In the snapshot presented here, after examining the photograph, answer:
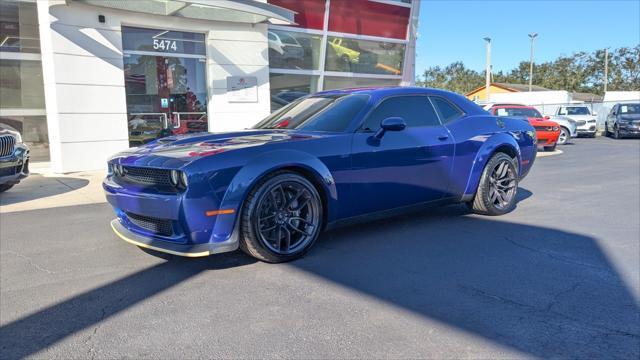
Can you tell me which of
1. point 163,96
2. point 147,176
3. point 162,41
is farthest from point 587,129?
point 147,176

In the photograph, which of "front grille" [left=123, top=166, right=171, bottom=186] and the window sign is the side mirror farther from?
the window sign

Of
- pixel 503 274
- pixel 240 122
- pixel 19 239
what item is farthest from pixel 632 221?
pixel 240 122

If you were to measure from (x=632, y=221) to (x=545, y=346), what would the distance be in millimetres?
3779

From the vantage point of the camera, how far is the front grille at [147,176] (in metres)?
3.69

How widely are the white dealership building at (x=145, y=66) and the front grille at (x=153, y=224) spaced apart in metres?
7.05

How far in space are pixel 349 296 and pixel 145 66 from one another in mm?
9650

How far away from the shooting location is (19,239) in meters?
5.00

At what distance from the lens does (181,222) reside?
354cm

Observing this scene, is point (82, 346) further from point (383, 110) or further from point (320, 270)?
point (383, 110)

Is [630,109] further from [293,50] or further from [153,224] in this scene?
[153,224]

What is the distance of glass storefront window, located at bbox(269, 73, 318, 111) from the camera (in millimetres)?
13445

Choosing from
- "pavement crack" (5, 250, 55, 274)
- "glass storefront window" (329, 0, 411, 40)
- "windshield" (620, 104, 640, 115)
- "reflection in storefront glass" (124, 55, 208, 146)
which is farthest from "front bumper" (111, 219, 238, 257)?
"windshield" (620, 104, 640, 115)

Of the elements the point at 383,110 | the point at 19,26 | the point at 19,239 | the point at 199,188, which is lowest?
the point at 19,239

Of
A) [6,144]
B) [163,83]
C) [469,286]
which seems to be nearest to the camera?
[469,286]
